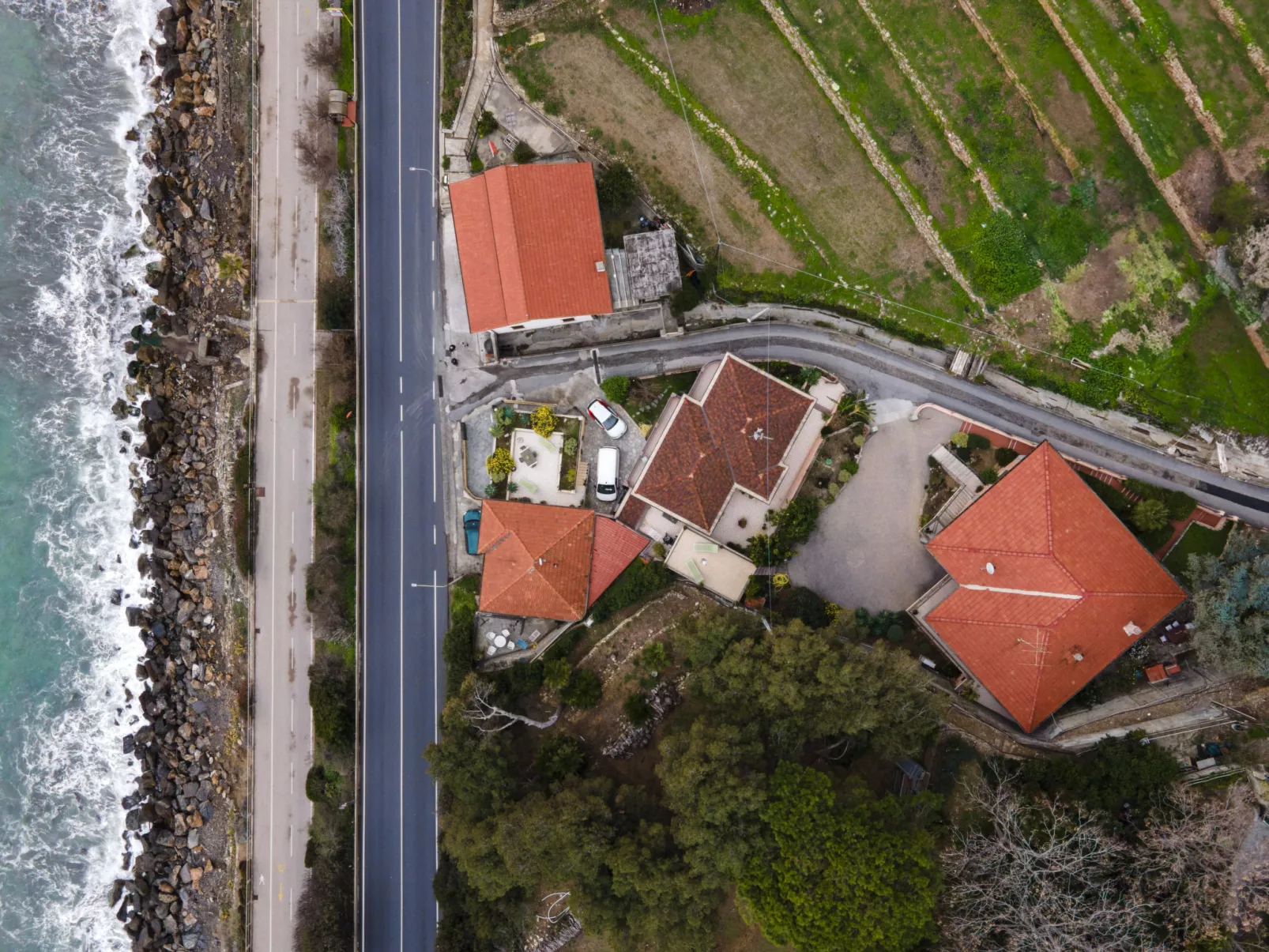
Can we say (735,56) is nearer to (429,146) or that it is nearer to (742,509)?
(429,146)

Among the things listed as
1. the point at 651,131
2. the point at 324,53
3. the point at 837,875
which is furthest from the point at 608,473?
the point at 324,53

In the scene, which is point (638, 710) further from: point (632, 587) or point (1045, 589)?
point (1045, 589)

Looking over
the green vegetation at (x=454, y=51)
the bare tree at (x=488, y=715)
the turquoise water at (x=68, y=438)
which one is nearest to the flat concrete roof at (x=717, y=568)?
the bare tree at (x=488, y=715)

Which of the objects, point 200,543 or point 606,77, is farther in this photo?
point 200,543

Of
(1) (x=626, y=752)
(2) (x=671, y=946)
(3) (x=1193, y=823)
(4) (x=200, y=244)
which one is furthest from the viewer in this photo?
(4) (x=200, y=244)

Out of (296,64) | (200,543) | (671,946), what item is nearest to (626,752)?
(671,946)

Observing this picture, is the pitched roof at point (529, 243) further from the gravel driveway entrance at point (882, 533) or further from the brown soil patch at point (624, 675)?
the gravel driveway entrance at point (882, 533)
